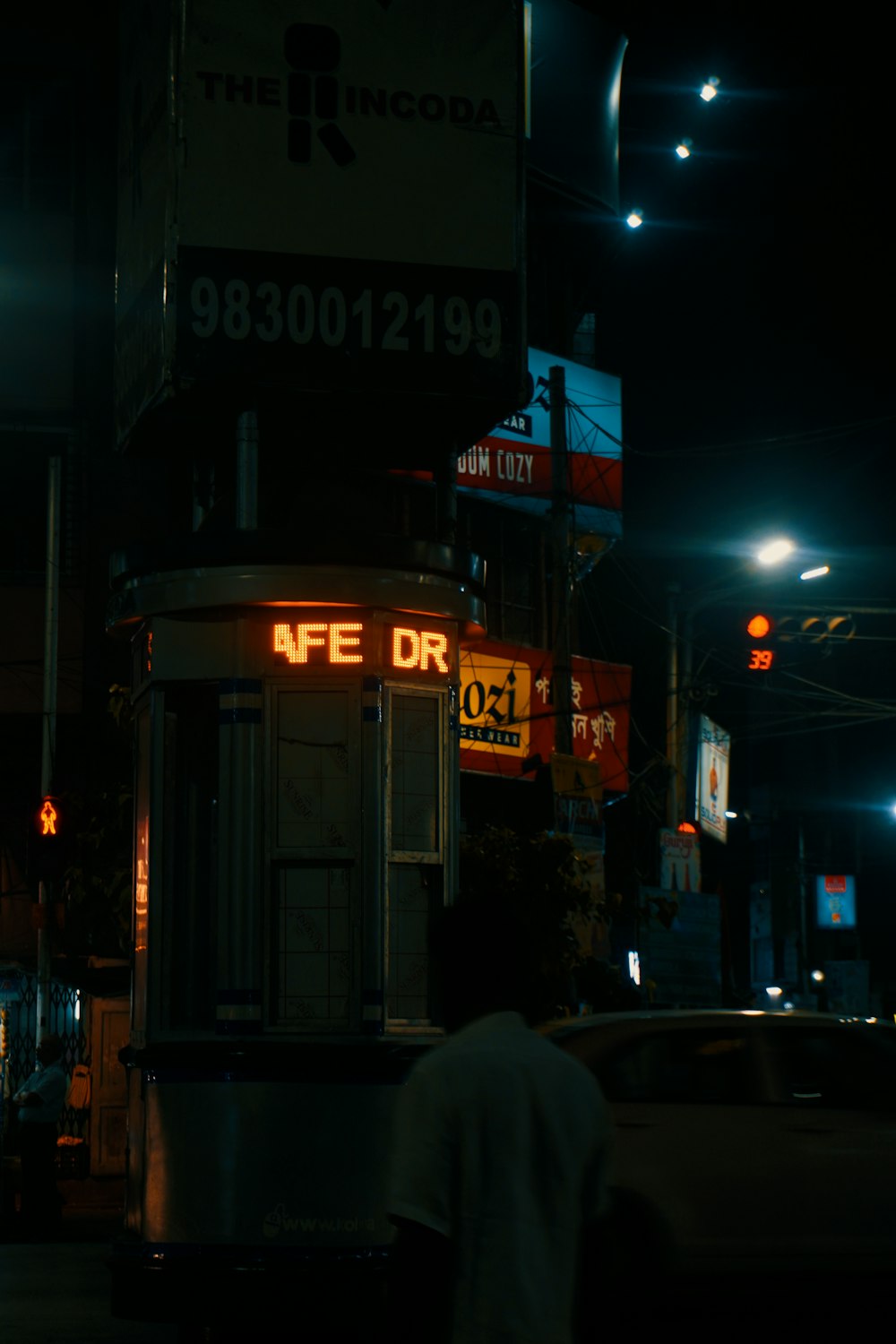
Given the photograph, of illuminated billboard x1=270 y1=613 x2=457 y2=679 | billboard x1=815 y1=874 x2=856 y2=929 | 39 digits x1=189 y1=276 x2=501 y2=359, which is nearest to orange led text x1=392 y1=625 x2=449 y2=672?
illuminated billboard x1=270 y1=613 x2=457 y2=679

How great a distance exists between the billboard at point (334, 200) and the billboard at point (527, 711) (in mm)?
13786

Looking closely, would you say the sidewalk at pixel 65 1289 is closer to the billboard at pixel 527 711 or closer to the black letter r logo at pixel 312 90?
the black letter r logo at pixel 312 90

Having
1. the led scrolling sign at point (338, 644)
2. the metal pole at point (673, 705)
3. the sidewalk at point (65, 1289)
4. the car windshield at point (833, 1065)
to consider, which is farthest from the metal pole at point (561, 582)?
the led scrolling sign at point (338, 644)

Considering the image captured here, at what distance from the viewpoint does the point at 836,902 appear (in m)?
60.8

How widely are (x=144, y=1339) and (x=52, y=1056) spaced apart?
8.18 m

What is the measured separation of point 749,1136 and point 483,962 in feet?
19.7

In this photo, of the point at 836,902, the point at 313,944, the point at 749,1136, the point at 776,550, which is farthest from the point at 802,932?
the point at 313,944

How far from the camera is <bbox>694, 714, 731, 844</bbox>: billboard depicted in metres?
32.8

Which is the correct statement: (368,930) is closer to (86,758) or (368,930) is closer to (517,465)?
(86,758)

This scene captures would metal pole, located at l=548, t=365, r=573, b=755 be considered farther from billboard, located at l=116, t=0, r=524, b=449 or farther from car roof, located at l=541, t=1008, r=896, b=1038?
car roof, located at l=541, t=1008, r=896, b=1038

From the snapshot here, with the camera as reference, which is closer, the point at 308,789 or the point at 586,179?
the point at 308,789

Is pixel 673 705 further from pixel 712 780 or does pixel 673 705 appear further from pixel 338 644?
pixel 338 644

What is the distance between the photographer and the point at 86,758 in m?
21.2

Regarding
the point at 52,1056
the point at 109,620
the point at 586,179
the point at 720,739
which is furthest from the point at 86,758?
the point at 720,739
